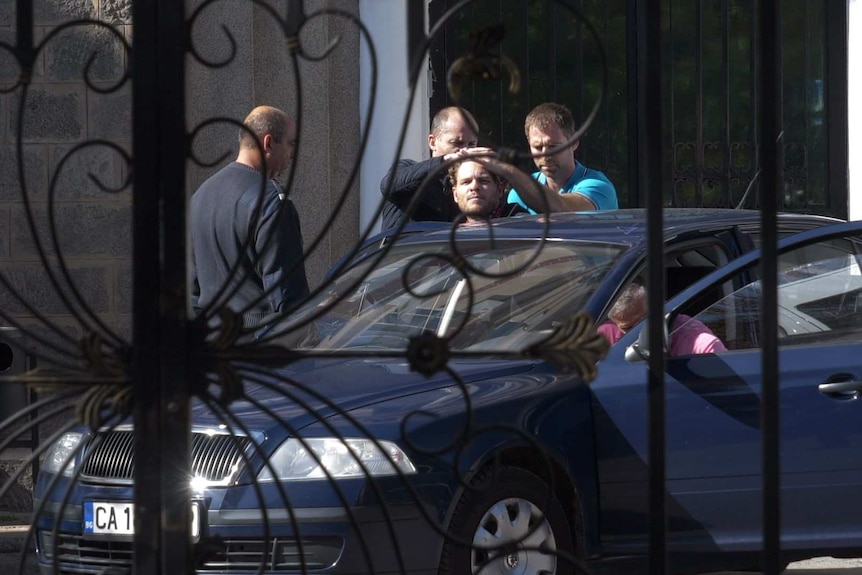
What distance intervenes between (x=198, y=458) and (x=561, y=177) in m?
2.72

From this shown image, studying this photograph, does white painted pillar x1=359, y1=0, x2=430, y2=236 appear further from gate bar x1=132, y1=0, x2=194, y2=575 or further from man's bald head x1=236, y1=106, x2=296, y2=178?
gate bar x1=132, y1=0, x2=194, y2=575

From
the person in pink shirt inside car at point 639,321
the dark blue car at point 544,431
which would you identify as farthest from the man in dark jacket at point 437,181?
the person in pink shirt inside car at point 639,321

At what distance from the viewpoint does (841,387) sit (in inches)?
208

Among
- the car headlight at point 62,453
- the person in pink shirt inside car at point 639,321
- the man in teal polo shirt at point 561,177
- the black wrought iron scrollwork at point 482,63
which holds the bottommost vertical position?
the car headlight at point 62,453

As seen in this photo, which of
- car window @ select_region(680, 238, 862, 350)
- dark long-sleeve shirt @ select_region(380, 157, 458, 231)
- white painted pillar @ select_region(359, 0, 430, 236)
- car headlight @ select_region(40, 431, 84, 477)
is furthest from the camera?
white painted pillar @ select_region(359, 0, 430, 236)

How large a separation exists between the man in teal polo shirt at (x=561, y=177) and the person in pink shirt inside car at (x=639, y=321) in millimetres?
1086

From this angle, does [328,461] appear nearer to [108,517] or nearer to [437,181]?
[108,517]

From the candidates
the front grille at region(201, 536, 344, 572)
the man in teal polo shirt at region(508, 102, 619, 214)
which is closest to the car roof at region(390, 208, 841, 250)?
the man in teal polo shirt at region(508, 102, 619, 214)

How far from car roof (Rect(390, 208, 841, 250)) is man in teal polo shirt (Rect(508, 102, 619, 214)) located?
0.45m

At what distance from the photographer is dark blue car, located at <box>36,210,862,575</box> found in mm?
4582

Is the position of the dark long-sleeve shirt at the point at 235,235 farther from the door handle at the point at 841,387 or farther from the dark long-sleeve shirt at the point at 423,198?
the door handle at the point at 841,387

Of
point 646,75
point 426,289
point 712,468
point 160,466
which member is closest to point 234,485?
point 426,289

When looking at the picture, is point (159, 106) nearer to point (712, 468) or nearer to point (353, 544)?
point (353, 544)

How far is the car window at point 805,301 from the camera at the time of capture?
18.1 ft
